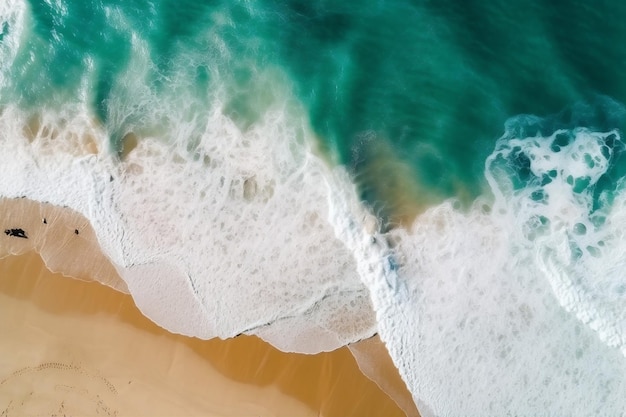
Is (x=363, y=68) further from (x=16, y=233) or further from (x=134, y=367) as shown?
(x=16, y=233)

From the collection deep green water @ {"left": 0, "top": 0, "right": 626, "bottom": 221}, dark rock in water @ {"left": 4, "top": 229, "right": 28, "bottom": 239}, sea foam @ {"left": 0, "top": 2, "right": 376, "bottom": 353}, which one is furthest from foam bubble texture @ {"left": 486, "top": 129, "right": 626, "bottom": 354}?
dark rock in water @ {"left": 4, "top": 229, "right": 28, "bottom": 239}

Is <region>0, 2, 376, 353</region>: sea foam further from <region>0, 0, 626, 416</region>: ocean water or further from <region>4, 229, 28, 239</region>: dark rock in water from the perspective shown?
<region>4, 229, 28, 239</region>: dark rock in water

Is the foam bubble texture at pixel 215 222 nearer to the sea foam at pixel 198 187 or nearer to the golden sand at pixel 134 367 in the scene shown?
the sea foam at pixel 198 187

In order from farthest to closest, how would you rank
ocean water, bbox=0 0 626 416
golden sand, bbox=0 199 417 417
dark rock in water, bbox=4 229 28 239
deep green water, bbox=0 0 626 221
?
deep green water, bbox=0 0 626 221, dark rock in water, bbox=4 229 28 239, ocean water, bbox=0 0 626 416, golden sand, bbox=0 199 417 417

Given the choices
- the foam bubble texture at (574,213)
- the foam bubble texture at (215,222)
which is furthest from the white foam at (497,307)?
the foam bubble texture at (215,222)

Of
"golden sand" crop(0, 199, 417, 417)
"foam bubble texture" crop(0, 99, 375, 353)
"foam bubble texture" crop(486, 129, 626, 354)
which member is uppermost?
"foam bubble texture" crop(486, 129, 626, 354)

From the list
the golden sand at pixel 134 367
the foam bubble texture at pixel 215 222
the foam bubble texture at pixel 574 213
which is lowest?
the golden sand at pixel 134 367

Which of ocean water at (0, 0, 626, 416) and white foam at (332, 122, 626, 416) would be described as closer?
white foam at (332, 122, 626, 416)
